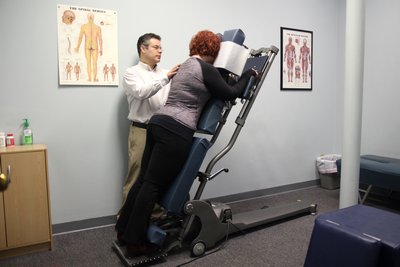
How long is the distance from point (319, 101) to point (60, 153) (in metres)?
3.15

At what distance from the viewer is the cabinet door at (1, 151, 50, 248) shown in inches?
89.4

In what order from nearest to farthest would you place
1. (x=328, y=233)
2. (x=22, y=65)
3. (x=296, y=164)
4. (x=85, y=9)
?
(x=328, y=233)
(x=22, y=65)
(x=85, y=9)
(x=296, y=164)

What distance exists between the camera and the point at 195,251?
229 cm

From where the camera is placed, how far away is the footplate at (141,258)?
2.13m

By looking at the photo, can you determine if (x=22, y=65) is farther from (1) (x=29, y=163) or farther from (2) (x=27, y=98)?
(1) (x=29, y=163)

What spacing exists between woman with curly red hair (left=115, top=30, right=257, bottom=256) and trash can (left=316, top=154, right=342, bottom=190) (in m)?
2.24

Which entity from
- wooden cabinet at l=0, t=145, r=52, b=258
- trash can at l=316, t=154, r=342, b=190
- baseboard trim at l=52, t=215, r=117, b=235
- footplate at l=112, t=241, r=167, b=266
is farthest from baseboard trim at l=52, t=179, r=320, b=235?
footplate at l=112, t=241, r=167, b=266

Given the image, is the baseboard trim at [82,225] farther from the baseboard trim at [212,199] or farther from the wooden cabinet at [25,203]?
the wooden cabinet at [25,203]

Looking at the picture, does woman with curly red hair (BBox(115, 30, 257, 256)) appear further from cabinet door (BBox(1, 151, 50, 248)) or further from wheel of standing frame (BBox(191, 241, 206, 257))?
cabinet door (BBox(1, 151, 50, 248))

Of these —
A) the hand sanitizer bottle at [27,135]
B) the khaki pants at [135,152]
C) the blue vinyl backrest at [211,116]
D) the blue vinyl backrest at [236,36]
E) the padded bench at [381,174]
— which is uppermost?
the blue vinyl backrest at [236,36]

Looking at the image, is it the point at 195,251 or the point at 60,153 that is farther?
the point at 60,153

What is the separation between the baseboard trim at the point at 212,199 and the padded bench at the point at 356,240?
67.0 inches

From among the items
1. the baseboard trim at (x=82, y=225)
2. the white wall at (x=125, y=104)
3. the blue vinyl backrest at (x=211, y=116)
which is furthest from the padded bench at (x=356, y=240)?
the baseboard trim at (x=82, y=225)

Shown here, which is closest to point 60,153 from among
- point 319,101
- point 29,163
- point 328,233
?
point 29,163
